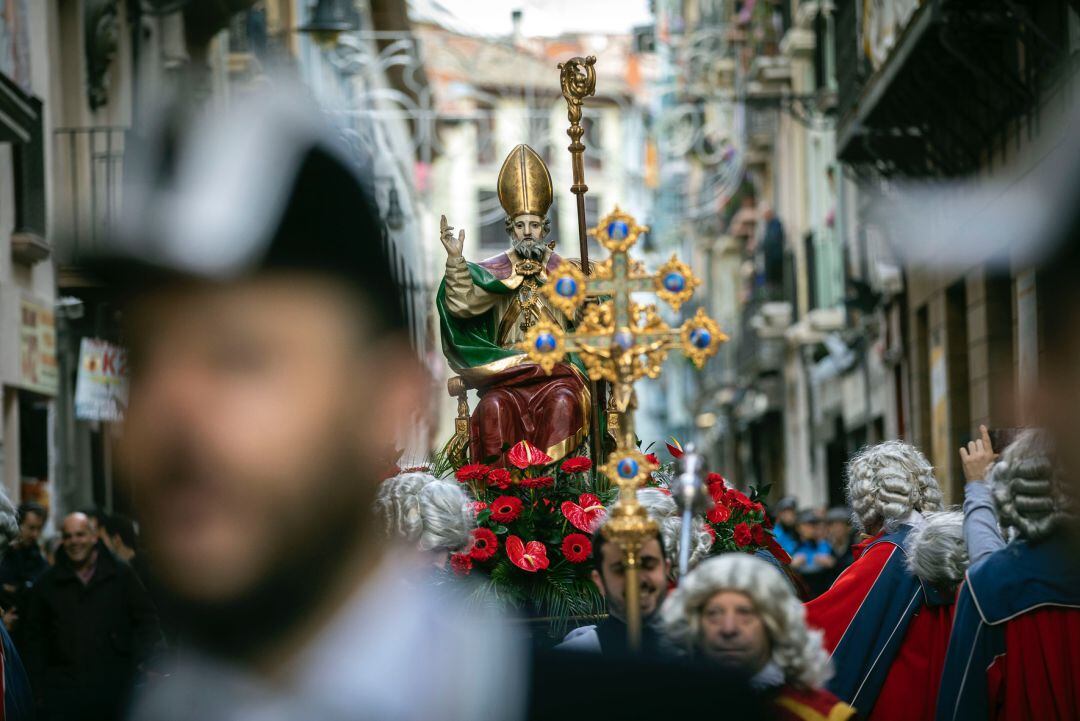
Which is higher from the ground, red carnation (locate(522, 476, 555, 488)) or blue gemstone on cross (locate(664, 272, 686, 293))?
blue gemstone on cross (locate(664, 272, 686, 293))

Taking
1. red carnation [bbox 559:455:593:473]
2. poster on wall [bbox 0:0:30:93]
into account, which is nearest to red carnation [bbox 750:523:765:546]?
red carnation [bbox 559:455:593:473]

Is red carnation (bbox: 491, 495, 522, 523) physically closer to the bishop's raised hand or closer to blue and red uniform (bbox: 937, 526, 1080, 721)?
the bishop's raised hand

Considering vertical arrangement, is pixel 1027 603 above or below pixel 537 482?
below

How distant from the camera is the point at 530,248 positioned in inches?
359

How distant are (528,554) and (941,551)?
A: 154cm

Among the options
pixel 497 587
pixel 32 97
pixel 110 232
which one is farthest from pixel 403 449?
pixel 32 97

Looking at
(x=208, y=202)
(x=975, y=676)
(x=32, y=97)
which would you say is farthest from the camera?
(x=32, y=97)

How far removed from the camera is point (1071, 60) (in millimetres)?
15367

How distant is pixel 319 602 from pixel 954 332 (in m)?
20.8

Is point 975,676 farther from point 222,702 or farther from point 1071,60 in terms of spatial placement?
point 1071,60

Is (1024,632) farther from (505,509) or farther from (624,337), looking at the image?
(505,509)

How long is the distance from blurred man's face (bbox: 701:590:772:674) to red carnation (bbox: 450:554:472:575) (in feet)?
10.6

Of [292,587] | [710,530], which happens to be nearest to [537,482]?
[710,530]

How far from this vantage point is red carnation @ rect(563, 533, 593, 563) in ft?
24.9
